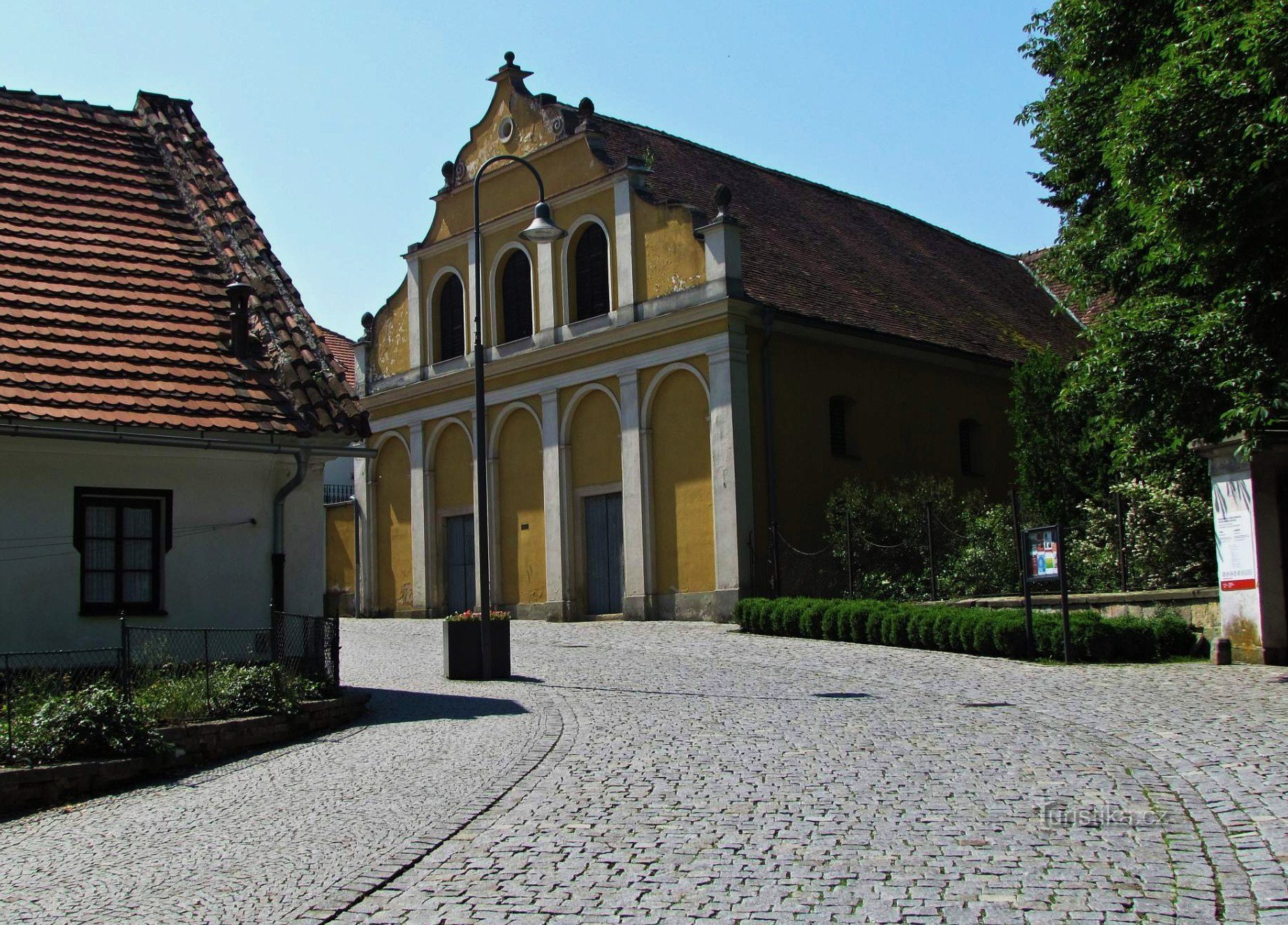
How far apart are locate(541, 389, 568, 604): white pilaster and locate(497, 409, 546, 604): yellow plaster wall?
27 centimetres

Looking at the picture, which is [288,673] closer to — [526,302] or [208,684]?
[208,684]

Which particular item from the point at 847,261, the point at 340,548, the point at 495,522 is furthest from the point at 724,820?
the point at 340,548

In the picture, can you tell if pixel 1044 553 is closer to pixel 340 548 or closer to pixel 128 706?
pixel 128 706

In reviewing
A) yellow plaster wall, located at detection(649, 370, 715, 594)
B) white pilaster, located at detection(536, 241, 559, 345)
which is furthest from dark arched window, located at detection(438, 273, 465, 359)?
yellow plaster wall, located at detection(649, 370, 715, 594)

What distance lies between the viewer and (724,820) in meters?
8.43

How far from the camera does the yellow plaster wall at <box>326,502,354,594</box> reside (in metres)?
35.4

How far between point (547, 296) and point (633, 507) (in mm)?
5351

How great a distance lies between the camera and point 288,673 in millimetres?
13164

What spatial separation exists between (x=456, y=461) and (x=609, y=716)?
2027 cm

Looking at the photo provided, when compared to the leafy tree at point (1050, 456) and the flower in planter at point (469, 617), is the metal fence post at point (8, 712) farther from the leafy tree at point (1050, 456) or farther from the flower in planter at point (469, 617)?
the leafy tree at point (1050, 456)

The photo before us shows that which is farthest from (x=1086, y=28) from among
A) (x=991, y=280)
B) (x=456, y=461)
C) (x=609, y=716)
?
(x=991, y=280)

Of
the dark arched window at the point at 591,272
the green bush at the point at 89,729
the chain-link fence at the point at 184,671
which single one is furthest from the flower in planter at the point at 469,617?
the dark arched window at the point at 591,272

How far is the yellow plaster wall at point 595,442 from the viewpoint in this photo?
29.0 meters

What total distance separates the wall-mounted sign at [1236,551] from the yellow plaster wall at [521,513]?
→ 16483mm
